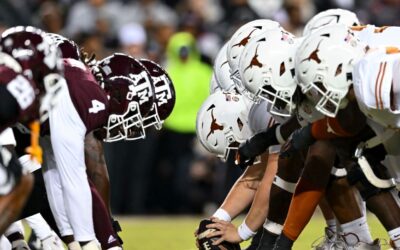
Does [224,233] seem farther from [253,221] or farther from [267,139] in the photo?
[267,139]

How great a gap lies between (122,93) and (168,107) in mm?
332

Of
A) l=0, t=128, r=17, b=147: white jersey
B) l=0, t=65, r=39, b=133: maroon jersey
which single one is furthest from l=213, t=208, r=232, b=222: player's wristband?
l=0, t=65, r=39, b=133: maroon jersey

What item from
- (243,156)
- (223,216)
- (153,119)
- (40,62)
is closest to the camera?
(40,62)

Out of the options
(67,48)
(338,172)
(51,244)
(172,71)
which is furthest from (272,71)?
(172,71)

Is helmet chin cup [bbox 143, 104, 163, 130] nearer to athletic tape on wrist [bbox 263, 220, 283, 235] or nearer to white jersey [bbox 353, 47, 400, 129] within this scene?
athletic tape on wrist [bbox 263, 220, 283, 235]

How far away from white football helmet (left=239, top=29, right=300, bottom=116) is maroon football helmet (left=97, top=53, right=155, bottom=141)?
0.49 m

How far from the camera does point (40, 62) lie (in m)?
5.15

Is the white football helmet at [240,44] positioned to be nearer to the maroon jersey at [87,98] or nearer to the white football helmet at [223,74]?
the white football helmet at [223,74]

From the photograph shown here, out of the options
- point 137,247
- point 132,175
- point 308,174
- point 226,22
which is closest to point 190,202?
point 132,175

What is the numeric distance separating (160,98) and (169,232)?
9.97ft

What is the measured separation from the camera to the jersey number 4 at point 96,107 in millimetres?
5531

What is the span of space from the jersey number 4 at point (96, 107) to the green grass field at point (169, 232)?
194 cm

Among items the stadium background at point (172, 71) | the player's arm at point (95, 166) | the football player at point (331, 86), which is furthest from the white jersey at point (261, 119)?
the stadium background at point (172, 71)

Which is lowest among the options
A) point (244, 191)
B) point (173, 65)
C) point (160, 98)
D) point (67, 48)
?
point (244, 191)
